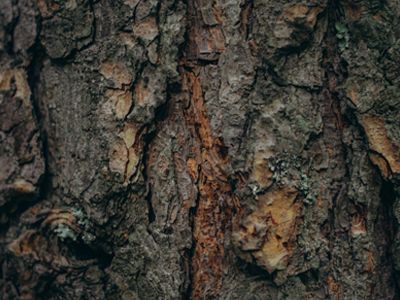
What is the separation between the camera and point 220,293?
72.2 inches

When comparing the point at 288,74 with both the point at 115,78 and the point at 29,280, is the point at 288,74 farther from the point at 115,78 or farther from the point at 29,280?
the point at 29,280

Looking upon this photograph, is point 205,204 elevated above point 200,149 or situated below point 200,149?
below

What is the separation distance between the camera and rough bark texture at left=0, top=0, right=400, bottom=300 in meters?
1.74

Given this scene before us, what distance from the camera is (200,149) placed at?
1848mm

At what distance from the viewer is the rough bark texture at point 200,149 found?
5.72 feet

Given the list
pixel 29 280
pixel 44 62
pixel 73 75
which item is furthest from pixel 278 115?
pixel 29 280

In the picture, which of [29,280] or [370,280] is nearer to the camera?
[370,280]

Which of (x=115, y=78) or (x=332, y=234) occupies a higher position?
(x=115, y=78)

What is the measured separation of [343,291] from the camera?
5.85ft

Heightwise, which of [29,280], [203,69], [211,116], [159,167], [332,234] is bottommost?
[29,280]

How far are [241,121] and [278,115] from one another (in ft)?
0.36

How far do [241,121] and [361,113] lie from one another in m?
0.35

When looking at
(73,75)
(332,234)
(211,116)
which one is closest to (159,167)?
(211,116)

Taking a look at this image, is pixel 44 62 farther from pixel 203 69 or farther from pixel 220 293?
pixel 220 293
